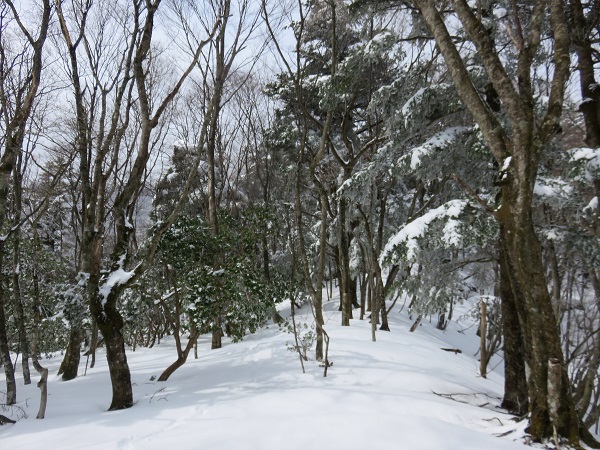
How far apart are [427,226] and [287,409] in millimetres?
2832

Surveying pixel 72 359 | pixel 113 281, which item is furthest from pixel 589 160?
pixel 72 359

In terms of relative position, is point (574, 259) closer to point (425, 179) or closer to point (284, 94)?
point (425, 179)

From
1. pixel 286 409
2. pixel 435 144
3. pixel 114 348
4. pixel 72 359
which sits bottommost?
pixel 72 359

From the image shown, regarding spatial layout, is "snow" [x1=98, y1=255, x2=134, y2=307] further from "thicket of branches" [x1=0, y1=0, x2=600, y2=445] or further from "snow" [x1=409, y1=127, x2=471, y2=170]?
"snow" [x1=409, y1=127, x2=471, y2=170]

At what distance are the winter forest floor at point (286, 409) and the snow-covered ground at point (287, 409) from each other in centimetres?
2

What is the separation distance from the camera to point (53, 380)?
323 inches

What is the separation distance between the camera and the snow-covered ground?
11.3ft

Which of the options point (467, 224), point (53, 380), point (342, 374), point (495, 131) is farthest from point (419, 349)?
point (53, 380)

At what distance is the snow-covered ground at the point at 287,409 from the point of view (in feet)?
11.3

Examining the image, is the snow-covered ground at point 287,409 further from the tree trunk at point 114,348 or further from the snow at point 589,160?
the snow at point 589,160

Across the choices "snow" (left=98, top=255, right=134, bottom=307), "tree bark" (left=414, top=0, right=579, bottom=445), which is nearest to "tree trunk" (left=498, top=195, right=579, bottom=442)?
"tree bark" (left=414, top=0, right=579, bottom=445)

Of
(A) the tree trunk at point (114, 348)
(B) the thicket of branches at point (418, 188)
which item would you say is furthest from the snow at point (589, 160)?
(A) the tree trunk at point (114, 348)

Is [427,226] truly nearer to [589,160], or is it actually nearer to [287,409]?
[589,160]

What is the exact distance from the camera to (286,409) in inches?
171
